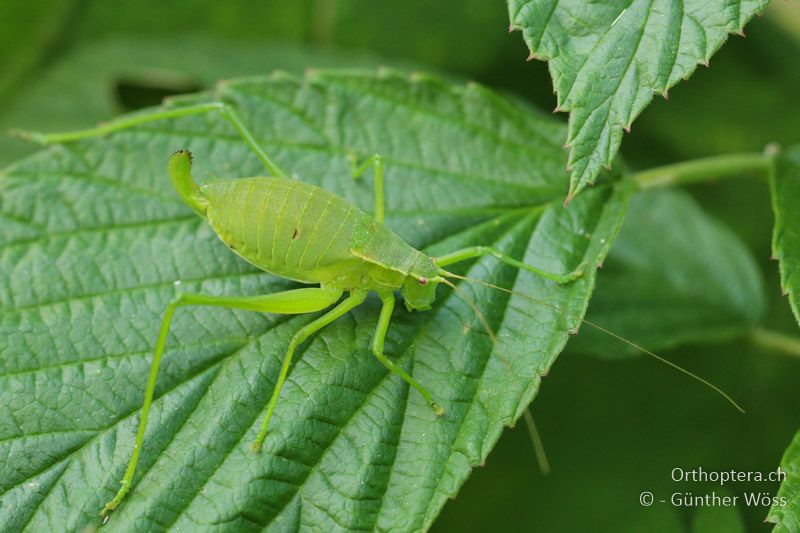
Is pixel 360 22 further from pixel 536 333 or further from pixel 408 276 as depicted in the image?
pixel 536 333

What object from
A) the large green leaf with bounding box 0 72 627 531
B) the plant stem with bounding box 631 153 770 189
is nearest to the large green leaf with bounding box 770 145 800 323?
the plant stem with bounding box 631 153 770 189

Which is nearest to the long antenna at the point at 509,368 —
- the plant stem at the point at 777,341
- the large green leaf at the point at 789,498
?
the large green leaf at the point at 789,498

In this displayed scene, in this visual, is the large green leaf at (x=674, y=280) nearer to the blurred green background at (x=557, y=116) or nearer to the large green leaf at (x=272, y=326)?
the blurred green background at (x=557, y=116)

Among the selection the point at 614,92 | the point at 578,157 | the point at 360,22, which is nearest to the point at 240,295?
the point at 578,157

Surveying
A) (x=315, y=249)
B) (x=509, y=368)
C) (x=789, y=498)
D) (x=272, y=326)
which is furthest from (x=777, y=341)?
(x=272, y=326)

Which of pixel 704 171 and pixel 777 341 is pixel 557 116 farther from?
pixel 777 341

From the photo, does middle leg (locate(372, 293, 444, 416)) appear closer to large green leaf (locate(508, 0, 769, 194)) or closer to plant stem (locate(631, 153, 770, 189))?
large green leaf (locate(508, 0, 769, 194))
